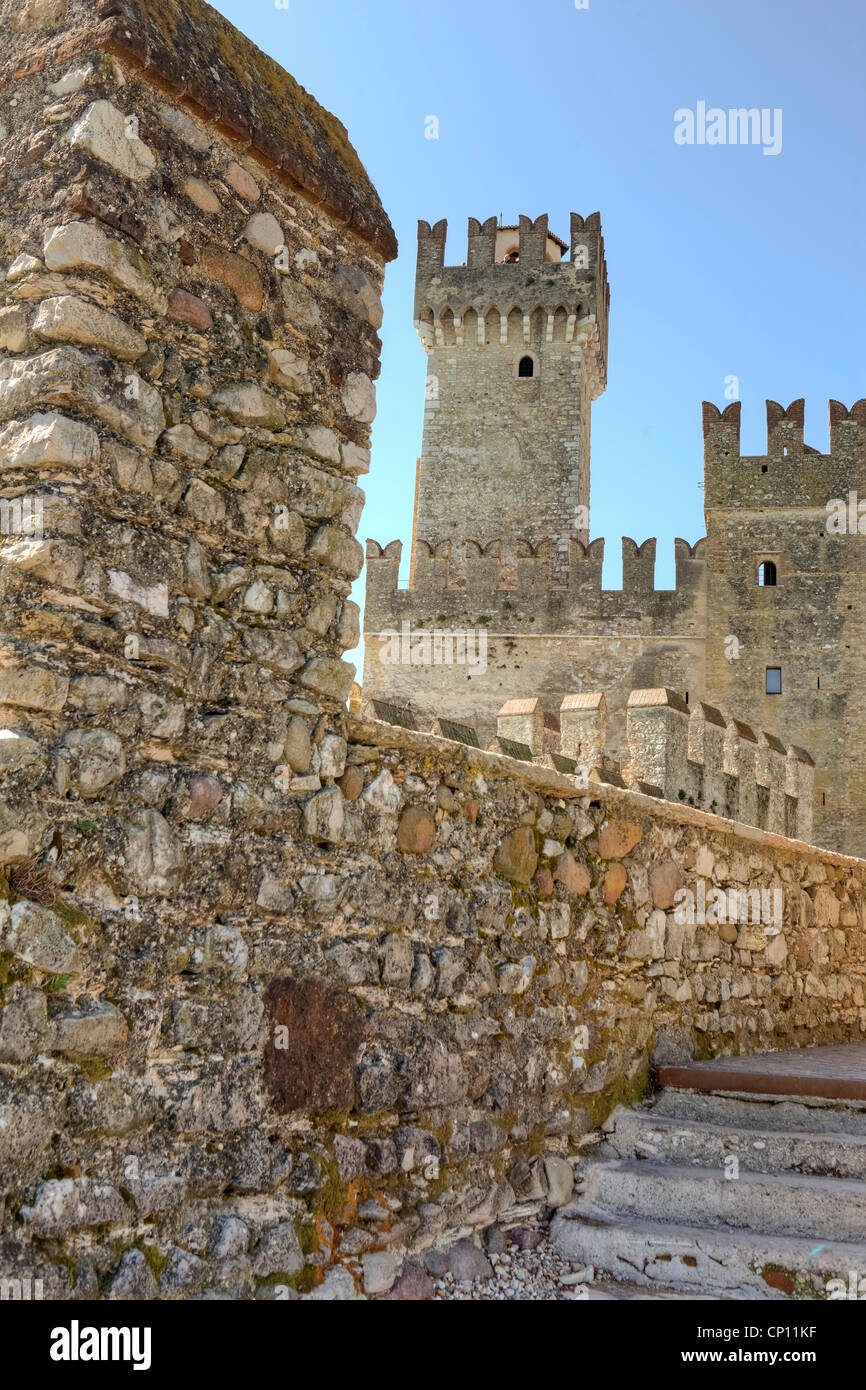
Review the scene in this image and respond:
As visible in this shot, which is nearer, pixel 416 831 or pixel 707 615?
pixel 416 831

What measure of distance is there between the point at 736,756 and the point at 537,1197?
234 inches

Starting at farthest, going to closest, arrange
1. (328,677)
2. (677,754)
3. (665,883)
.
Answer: (677,754) < (665,883) < (328,677)

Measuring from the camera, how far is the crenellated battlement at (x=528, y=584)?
1994cm

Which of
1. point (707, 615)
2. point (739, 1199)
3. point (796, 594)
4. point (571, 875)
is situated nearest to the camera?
point (739, 1199)

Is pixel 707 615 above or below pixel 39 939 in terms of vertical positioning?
above

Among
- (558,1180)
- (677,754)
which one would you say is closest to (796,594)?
(677,754)

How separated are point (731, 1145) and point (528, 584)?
1627 cm

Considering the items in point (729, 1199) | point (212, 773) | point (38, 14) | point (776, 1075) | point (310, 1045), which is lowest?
point (729, 1199)

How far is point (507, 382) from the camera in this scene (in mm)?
27312

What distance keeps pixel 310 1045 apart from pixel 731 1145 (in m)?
1.69

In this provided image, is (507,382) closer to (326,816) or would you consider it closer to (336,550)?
(336,550)

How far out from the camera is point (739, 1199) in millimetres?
3756
